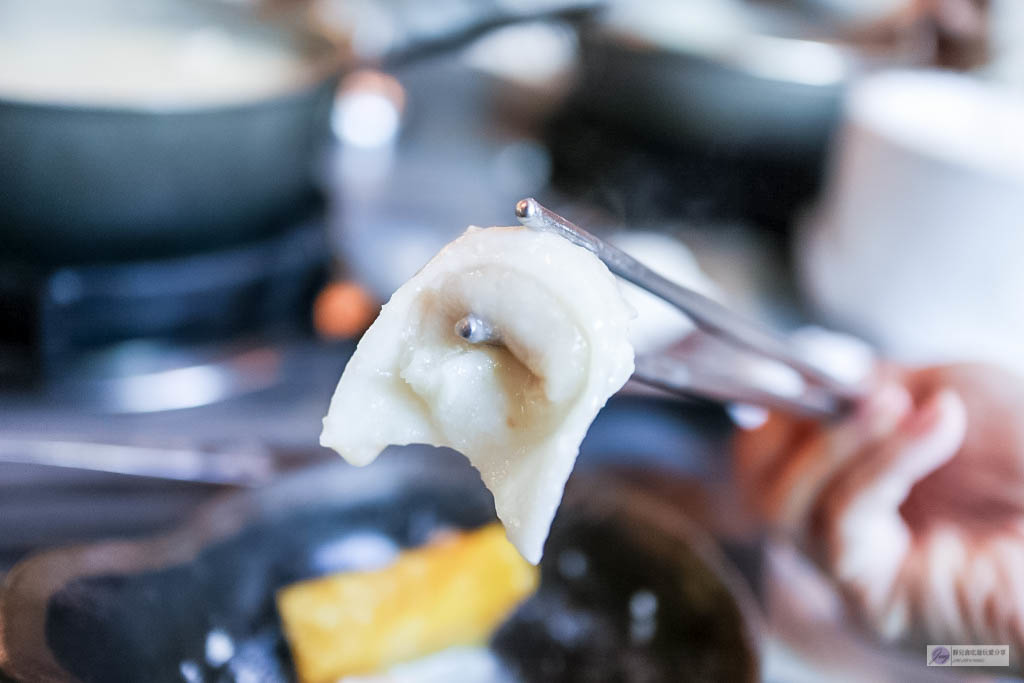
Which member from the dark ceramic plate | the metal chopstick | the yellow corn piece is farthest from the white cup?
the yellow corn piece

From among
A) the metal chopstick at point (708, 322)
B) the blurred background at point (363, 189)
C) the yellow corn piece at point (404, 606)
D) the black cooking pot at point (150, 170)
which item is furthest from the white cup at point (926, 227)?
the black cooking pot at point (150, 170)

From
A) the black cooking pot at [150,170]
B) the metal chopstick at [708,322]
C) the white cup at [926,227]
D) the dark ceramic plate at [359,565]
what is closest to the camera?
the metal chopstick at [708,322]

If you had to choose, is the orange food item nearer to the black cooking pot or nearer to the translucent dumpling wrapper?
the black cooking pot

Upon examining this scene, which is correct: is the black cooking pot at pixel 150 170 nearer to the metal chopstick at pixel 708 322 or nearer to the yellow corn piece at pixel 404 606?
the yellow corn piece at pixel 404 606

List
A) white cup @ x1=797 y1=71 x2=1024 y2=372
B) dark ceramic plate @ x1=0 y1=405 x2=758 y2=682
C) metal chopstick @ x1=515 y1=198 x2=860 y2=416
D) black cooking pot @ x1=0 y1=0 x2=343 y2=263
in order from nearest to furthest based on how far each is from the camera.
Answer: metal chopstick @ x1=515 y1=198 x2=860 y2=416, dark ceramic plate @ x1=0 y1=405 x2=758 y2=682, black cooking pot @ x1=0 y1=0 x2=343 y2=263, white cup @ x1=797 y1=71 x2=1024 y2=372

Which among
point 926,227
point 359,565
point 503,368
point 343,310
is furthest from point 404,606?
point 926,227

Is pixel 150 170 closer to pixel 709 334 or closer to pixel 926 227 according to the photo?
pixel 709 334
